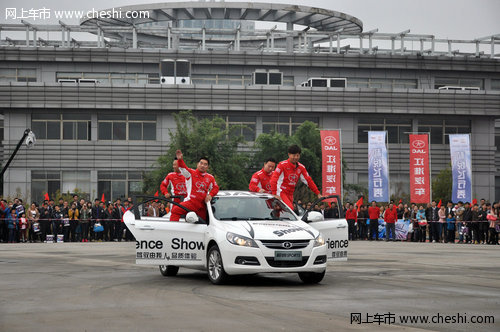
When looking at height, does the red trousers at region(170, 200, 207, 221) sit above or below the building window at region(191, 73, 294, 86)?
below

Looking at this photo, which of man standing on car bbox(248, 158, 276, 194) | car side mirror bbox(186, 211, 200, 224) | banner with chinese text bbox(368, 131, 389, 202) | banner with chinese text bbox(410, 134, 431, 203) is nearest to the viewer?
car side mirror bbox(186, 211, 200, 224)

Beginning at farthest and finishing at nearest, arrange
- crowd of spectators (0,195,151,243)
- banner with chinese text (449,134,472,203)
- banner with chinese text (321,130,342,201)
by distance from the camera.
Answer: banner with chinese text (321,130,342,201) → banner with chinese text (449,134,472,203) → crowd of spectators (0,195,151,243)

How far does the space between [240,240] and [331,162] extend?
115 ft

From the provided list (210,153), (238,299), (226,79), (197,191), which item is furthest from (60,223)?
(226,79)

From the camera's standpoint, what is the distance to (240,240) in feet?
43.0

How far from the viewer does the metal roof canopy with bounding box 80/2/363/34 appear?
218ft

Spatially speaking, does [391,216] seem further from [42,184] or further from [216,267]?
[42,184]

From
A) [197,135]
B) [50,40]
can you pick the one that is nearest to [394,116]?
[197,135]

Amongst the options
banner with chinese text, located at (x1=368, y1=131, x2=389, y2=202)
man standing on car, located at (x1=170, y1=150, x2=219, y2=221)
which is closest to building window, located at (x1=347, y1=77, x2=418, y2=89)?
banner with chinese text, located at (x1=368, y1=131, x2=389, y2=202)

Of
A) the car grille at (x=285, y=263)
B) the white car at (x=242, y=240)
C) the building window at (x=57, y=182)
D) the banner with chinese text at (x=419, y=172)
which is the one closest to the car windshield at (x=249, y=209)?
the white car at (x=242, y=240)

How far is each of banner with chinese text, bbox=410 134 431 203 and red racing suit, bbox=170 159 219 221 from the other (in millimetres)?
31842

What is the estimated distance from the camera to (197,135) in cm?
5059

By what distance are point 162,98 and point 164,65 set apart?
2449 millimetres

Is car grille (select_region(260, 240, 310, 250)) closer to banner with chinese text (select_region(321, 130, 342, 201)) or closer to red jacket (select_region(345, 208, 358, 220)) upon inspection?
red jacket (select_region(345, 208, 358, 220))
